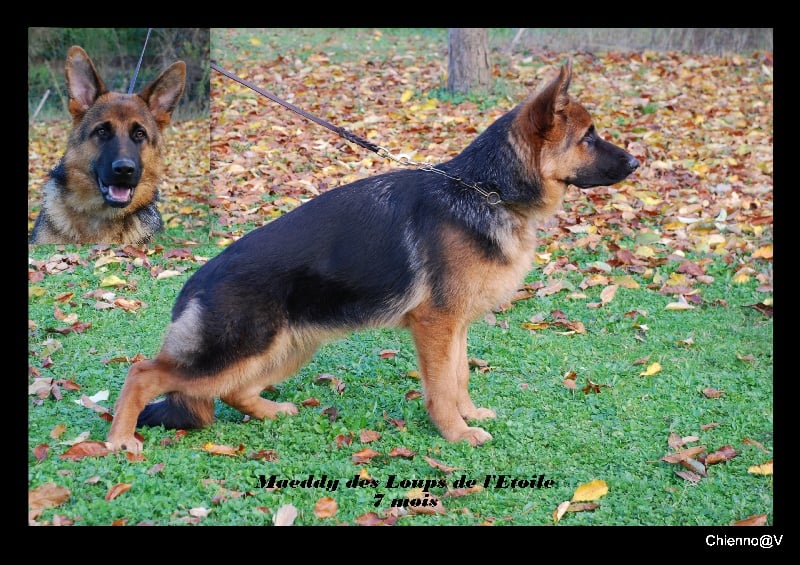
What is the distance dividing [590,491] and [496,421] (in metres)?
1.07

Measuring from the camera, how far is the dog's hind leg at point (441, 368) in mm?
5164

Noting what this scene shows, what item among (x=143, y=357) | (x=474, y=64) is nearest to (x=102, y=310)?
(x=143, y=357)

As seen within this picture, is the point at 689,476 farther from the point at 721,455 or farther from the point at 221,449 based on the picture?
the point at 221,449

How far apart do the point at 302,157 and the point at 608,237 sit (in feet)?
15.1

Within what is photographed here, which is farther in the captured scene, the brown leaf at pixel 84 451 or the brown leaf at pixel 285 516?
the brown leaf at pixel 84 451

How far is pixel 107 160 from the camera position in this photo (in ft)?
20.9

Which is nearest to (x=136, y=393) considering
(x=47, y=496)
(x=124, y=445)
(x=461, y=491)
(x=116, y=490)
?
(x=124, y=445)

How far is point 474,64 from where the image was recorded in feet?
42.3

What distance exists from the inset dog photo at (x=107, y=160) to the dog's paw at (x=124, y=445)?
2.50 metres

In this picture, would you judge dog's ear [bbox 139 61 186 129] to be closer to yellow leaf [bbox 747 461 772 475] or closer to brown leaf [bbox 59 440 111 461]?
brown leaf [bbox 59 440 111 461]

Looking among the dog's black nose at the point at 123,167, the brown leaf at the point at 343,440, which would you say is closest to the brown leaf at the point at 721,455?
the brown leaf at the point at 343,440

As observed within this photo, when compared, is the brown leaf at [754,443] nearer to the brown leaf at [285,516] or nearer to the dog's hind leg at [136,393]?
the brown leaf at [285,516]

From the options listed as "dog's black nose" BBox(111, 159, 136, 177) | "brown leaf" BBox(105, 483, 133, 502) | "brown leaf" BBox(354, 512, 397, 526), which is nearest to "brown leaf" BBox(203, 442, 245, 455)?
"brown leaf" BBox(105, 483, 133, 502)

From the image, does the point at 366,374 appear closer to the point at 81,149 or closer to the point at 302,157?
the point at 81,149
